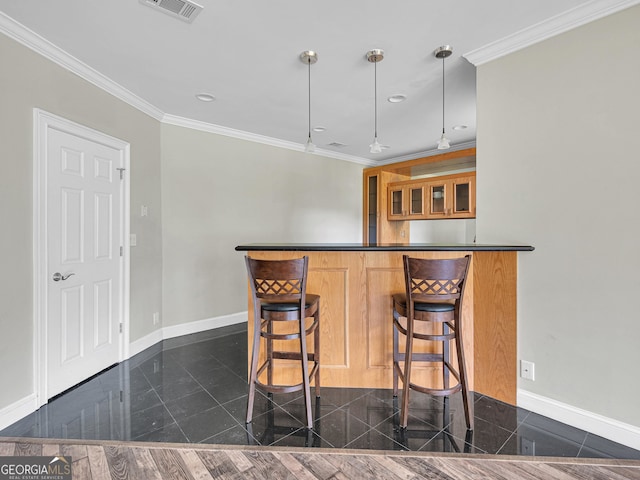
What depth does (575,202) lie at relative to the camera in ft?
6.44

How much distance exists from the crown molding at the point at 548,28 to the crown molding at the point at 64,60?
9.75 ft

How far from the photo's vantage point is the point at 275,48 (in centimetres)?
231

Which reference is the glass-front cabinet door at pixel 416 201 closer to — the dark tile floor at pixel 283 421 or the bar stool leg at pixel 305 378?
the dark tile floor at pixel 283 421

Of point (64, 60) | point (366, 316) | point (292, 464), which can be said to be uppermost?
point (64, 60)

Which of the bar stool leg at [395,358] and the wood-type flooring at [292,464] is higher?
the bar stool leg at [395,358]

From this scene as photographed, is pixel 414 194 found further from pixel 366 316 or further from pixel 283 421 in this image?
pixel 283 421

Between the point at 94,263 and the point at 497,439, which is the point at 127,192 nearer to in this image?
the point at 94,263

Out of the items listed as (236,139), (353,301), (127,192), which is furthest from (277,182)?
(353,301)

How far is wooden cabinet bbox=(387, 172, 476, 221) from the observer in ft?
14.5

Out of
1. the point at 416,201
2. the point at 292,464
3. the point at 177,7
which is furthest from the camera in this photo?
the point at 416,201

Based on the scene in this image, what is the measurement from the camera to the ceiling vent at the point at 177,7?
184 centimetres

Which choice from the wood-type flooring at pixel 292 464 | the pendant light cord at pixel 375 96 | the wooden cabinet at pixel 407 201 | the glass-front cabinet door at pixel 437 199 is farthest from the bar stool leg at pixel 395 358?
the wooden cabinet at pixel 407 201

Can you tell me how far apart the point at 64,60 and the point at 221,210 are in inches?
81.2

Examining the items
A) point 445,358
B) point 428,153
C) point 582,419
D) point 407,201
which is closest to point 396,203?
point 407,201
